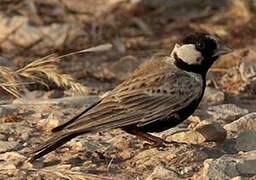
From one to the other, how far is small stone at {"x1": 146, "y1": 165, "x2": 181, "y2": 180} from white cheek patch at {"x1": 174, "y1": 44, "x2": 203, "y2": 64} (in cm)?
101

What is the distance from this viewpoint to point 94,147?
235 inches

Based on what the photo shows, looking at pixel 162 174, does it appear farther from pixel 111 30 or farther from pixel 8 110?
pixel 111 30

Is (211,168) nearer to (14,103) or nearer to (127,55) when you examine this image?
(14,103)

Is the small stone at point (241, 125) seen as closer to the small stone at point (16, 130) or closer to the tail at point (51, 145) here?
the tail at point (51, 145)

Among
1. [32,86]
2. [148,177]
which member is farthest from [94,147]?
[32,86]

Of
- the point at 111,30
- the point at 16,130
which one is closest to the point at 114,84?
the point at 111,30

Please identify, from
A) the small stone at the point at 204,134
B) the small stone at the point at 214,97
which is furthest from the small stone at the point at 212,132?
the small stone at the point at 214,97

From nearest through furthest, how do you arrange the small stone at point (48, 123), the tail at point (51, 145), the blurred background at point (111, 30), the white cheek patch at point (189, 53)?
1. the tail at point (51, 145)
2. the white cheek patch at point (189, 53)
3. the small stone at point (48, 123)
4. the blurred background at point (111, 30)

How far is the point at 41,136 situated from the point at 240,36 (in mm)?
3599

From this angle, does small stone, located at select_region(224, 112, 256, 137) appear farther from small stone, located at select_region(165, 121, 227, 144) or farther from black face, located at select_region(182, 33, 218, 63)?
black face, located at select_region(182, 33, 218, 63)

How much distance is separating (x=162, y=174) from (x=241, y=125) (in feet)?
3.53

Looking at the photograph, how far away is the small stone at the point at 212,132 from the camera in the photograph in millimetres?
5949

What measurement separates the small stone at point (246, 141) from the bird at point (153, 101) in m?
0.36

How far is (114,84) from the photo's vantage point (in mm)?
7879
